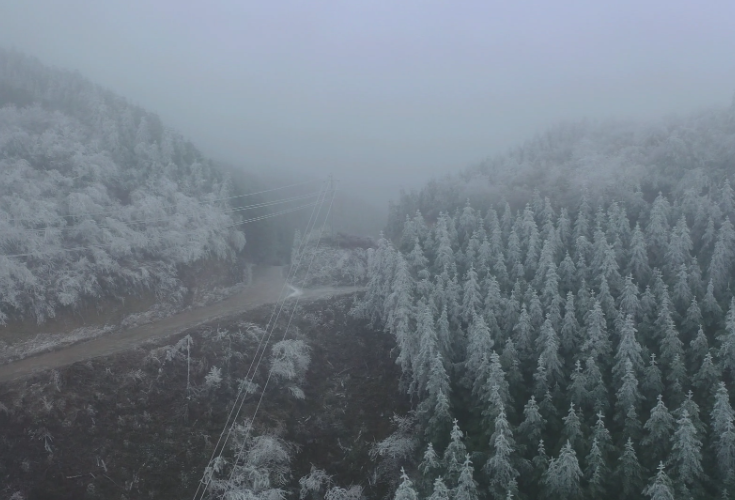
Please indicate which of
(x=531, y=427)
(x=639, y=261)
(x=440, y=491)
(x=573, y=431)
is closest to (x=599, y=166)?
(x=639, y=261)

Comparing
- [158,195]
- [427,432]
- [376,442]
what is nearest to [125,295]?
[158,195]

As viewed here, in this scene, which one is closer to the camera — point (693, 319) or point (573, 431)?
point (573, 431)

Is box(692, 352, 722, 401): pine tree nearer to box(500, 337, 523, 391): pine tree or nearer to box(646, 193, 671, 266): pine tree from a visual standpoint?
box(500, 337, 523, 391): pine tree

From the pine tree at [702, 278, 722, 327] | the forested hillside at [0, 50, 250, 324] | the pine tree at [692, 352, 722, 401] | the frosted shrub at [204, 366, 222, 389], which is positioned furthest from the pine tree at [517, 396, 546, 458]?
the forested hillside at [0, 50, 250, 324]

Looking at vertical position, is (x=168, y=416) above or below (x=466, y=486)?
below

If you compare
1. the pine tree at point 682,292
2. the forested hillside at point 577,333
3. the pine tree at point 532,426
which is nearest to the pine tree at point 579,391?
the forested hillside at point 577,333

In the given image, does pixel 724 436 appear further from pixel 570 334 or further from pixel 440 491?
pixel 440 491

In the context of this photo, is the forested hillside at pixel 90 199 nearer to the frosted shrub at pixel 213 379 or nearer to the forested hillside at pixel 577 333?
the frosted shrub at pixel 213 379
